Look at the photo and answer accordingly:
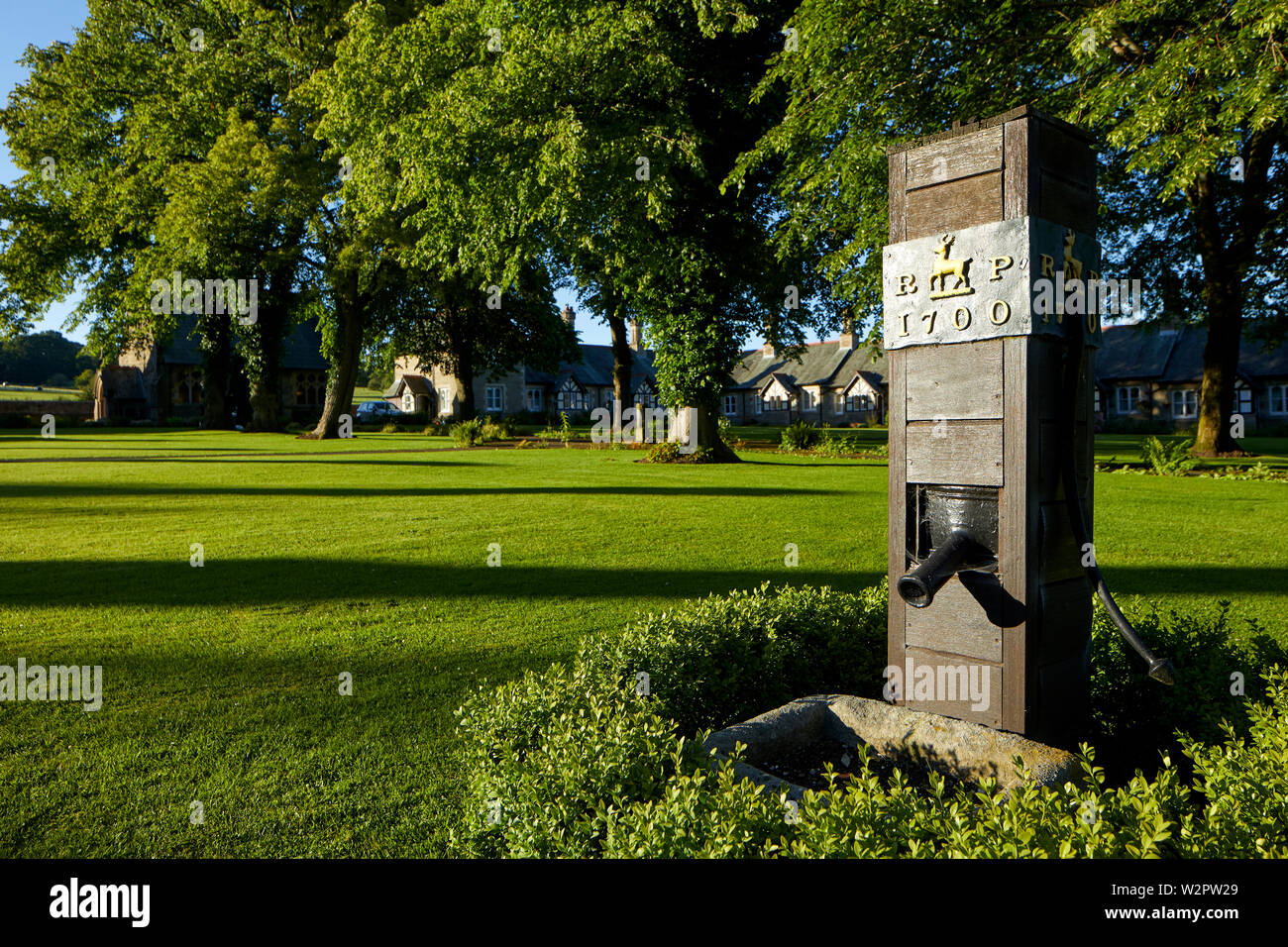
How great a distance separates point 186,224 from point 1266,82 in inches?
1398

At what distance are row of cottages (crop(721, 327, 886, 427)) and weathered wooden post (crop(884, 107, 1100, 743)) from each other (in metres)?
61.7

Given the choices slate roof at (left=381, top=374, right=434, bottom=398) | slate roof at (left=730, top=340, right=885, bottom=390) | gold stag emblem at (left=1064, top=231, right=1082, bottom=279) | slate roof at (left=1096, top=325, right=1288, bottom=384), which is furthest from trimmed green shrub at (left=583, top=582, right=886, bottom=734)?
slate roof at (left=381, top=374, right=434, bottom=398)

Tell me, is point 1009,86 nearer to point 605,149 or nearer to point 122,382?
point 605,149

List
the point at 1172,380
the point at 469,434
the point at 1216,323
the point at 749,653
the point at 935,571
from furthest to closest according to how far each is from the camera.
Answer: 1. the point at 1172,380
2. the point at 469,434
3. the point at 1216,323
4. the point at 749,653
5. the point at 935,571

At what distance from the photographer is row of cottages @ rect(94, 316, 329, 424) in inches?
2384

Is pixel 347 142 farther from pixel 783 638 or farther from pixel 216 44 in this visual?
pixel 783 638

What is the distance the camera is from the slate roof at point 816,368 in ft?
229

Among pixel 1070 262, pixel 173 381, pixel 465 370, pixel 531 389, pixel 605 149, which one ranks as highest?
pixel 605 149

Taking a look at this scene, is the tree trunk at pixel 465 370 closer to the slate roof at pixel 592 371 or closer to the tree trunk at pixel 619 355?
the tree trunk at pixel 619 355

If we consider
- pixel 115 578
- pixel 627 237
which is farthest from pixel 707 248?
pixel 115 578

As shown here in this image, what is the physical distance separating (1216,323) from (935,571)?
86.8ft

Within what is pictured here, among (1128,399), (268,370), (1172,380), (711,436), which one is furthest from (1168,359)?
(268,370)

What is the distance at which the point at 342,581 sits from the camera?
8.70 metres

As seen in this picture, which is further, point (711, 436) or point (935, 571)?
A: point (711, 436)
